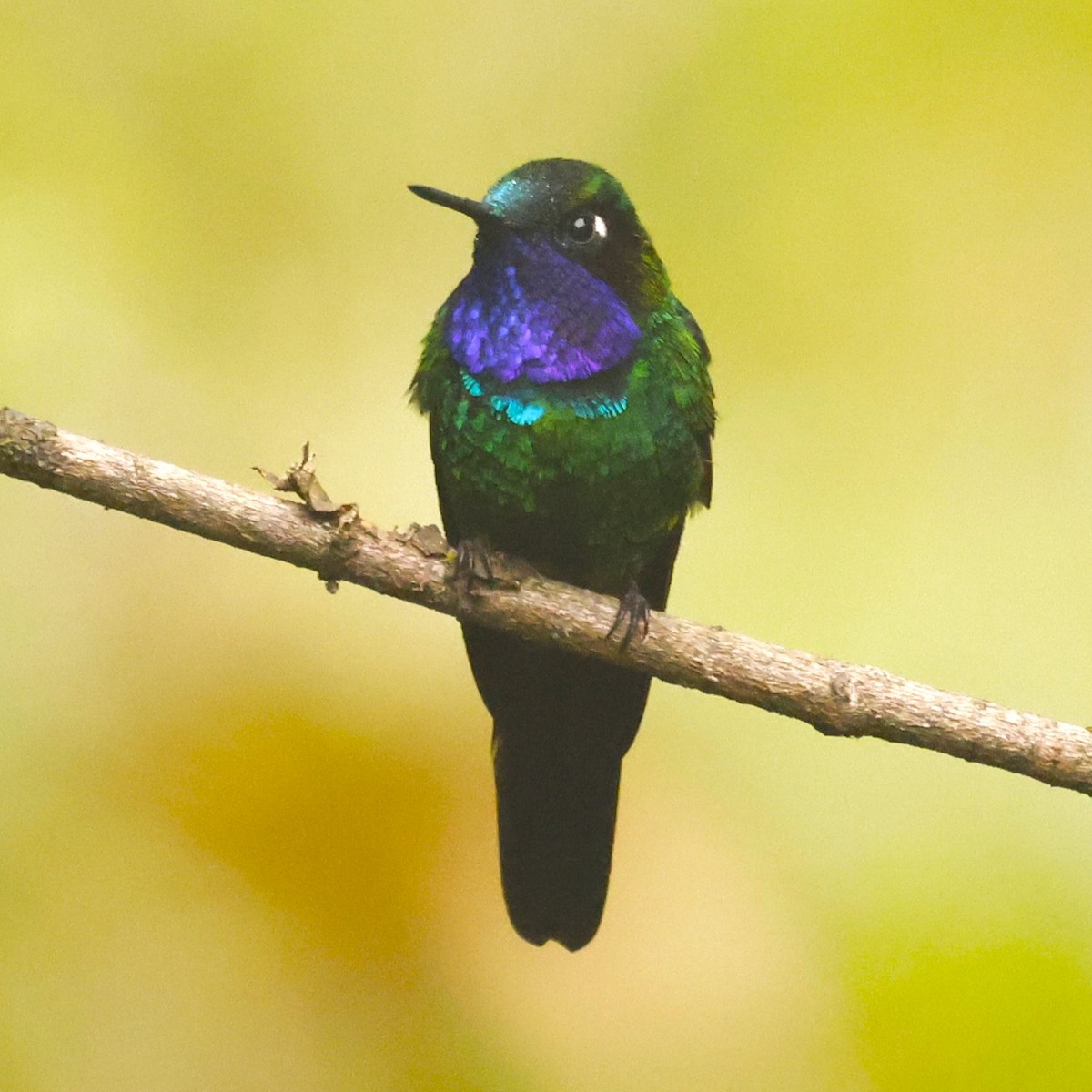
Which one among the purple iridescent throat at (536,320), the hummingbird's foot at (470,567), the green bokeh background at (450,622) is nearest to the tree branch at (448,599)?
the hummingbird's foot at (470,567)

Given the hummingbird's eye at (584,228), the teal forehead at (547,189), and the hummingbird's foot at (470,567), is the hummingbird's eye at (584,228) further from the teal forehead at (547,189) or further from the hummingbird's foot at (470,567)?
the hummingbird's foot at (470,567)

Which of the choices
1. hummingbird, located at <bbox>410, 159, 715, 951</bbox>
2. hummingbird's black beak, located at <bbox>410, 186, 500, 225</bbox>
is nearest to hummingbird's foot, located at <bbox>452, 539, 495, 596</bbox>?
hummingbird, located at <bbox>410, 159, 715, 951</bbox>

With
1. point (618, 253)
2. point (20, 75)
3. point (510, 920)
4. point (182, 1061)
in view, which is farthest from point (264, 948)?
point (20, 75)

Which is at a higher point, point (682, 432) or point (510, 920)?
point (682, 432)

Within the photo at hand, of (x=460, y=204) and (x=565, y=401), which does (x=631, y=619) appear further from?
(x=460, y=204)

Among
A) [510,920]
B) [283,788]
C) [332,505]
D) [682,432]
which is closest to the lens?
[332,505]

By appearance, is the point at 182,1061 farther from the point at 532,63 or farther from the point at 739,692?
the point at 532,63

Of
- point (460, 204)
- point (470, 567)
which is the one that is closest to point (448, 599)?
point (470, 567)
